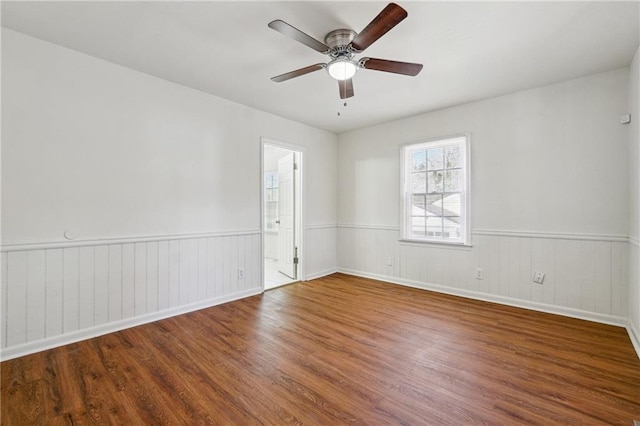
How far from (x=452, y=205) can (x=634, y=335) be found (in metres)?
2.13

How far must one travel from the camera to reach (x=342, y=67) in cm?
231

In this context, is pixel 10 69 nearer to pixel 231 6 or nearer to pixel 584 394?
pixel 231 6

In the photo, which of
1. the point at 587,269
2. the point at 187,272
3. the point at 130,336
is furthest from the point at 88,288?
the point at 587,269

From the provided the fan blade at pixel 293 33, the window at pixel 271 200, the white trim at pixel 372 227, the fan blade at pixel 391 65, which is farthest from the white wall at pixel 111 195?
the window at pixel 271 200

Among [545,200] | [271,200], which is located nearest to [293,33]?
[545,200]

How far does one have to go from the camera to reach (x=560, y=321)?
3.04 m

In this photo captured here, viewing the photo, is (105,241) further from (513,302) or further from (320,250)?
(513,302)

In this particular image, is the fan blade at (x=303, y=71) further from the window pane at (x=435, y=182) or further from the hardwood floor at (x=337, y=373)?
the window pane at (x=435, y=182)

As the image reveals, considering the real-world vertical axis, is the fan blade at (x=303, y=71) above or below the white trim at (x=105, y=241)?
above

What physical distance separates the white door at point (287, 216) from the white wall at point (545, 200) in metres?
1.81

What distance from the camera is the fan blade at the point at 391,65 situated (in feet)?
7.25

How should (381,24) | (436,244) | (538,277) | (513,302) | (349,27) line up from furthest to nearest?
1. (436,244)
2. (513,302)
3. (538,277)
4. (349,27)
5. (381,24)

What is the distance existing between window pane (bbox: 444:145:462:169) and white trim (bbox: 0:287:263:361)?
345 cm

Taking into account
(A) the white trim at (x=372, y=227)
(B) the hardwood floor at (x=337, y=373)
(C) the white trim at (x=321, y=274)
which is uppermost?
(A) the white trim at (x=372, y=227)
